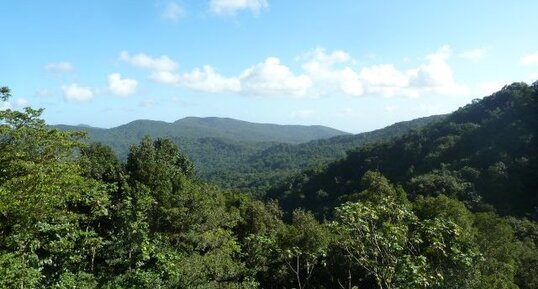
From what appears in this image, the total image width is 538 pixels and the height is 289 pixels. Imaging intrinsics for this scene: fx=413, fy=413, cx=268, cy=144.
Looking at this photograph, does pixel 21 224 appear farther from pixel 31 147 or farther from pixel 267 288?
pixel 267 288

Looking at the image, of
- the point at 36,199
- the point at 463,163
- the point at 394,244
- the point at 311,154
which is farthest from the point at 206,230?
the point at 311,154

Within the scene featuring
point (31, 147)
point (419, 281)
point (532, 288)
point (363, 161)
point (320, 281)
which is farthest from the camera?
point (363, 161)

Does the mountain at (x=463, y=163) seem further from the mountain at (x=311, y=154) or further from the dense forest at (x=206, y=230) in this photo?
the mountain at (x=311, y=154)

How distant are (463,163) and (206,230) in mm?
49168

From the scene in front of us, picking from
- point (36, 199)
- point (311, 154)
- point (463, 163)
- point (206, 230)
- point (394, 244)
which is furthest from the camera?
point (311, 154)

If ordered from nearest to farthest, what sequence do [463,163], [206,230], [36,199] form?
[36,199] < [206,230] < [463,163]

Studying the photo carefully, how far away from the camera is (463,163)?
60125 mm

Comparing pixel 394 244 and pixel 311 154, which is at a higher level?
pixel 394 244

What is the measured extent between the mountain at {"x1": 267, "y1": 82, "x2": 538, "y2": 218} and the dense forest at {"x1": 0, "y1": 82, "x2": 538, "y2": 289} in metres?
0.39

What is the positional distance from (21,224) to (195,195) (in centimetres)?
1128

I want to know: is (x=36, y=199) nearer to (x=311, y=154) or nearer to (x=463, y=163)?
(x=463, y=163)

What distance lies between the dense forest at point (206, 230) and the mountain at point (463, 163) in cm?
39

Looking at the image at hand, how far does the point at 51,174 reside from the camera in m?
11.9

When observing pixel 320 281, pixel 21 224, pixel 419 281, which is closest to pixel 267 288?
pixel 320 281
